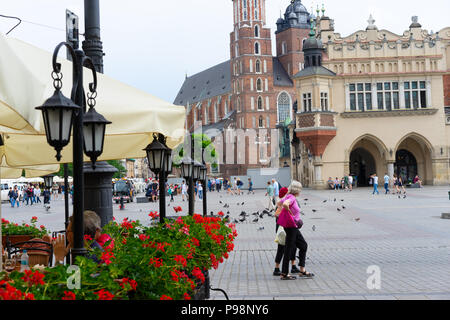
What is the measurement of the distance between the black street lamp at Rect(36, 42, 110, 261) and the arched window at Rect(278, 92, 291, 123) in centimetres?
9214

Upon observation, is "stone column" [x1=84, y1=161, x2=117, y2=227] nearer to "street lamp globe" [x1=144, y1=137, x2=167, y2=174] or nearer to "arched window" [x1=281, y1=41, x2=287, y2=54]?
"street lamp globe" [x1=144, y1=137, x2=167, y2=174]

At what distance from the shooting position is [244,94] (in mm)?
95438

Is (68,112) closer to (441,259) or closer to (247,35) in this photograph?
(441,259)

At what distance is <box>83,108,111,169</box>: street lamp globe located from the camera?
5145 millimetres

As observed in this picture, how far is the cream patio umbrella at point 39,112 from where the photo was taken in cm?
391

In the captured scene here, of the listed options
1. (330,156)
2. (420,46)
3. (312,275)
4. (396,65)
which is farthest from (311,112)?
(312,275)

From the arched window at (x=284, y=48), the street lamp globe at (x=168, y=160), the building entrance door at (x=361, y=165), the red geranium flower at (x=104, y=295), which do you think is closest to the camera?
the red geranium flower at (x=104, y=295)

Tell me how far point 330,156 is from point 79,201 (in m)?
41.1

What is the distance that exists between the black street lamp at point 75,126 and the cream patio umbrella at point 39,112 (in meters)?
0.12

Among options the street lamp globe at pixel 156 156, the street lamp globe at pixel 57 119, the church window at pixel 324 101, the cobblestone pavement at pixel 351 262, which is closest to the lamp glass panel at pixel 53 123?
the street lamp globe at pixel 57 119

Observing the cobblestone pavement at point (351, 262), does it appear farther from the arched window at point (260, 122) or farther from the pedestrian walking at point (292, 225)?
the arched window at point (260, 122)

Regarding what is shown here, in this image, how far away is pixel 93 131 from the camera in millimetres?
5168

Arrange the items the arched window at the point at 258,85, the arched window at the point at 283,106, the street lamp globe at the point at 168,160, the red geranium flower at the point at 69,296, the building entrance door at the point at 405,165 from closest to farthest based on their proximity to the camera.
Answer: the red geranium flower at the point at 69,296 < the street lamp globe at the point at 168,160 < the building entrance door at the point at 405,165 < the arched window at the point at 258,85 < the arched window at the point at 283,106

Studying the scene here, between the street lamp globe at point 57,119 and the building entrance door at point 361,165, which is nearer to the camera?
the street lamp globe at point 57,119
